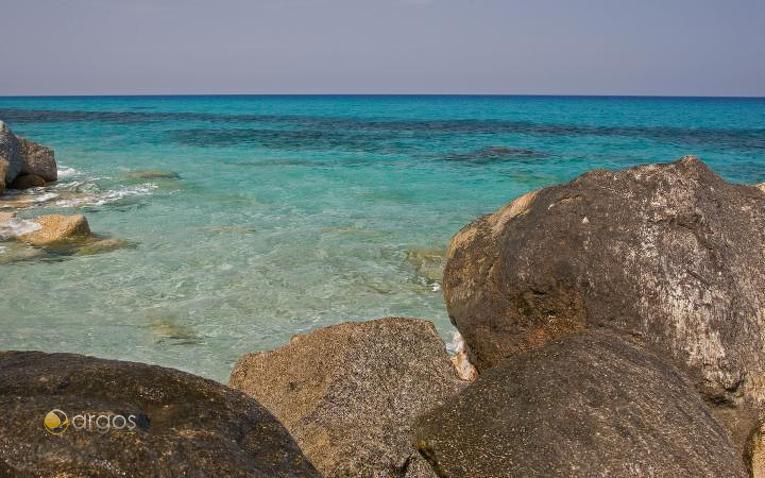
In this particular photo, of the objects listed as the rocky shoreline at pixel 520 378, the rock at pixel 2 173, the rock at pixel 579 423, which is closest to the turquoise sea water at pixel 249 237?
the rock at pixel 2 173

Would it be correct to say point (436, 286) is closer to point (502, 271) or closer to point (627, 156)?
point (502, 271)

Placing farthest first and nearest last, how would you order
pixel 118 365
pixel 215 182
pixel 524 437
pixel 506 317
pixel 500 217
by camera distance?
pixel 215 182, pixel 500 217, pixel 506 317, pixel 524 437, pixel 118 365

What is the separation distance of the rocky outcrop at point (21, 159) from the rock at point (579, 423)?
636 inches

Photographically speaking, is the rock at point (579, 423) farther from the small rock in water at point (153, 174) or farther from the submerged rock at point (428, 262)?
the small rock in water at point (153, 174)

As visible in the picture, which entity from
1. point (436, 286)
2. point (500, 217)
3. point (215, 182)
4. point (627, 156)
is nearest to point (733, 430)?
point (500, 217)

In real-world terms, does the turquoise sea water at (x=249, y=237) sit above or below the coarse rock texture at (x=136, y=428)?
below

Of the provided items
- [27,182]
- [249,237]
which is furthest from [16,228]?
→ [27,182]

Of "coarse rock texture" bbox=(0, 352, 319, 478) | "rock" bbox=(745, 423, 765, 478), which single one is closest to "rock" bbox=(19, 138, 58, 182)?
"coarse rock texture" bbox=(0, 352, 319, 478)

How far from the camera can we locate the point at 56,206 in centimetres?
1562

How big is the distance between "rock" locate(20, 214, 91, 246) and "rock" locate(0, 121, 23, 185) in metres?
5.44

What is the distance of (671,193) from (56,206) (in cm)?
1480

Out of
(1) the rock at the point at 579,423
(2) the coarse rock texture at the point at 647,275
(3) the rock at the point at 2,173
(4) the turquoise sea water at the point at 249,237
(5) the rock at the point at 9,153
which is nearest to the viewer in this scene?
(1) the rock at the point at 579,423

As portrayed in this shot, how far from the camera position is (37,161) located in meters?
18.3

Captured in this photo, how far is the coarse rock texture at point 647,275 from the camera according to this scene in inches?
160
